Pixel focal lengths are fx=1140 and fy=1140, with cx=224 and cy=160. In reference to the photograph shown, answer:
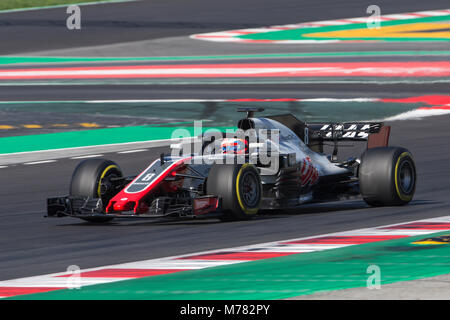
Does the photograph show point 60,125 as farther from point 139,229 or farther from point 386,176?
point 386,176

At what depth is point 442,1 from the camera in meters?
46.6

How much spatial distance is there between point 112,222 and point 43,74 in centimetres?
2152

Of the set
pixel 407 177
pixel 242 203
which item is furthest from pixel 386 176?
pixel 242 203

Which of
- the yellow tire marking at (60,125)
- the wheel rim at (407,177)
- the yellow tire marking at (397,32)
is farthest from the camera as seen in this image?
the yellow tire marking at (397,32)

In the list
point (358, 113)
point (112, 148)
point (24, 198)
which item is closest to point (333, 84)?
point (358, 113)

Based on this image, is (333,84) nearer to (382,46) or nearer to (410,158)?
(382,46)

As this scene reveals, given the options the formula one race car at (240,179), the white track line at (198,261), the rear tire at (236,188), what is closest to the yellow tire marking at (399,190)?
the formula one race car at (240,179)

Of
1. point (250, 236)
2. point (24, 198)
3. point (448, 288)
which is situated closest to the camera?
point (448, 288)

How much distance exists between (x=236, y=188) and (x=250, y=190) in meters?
0.36

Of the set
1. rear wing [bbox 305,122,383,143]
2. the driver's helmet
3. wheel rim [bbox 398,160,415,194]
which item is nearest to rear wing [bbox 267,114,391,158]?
rear wing [bbox 305,122,383,143]

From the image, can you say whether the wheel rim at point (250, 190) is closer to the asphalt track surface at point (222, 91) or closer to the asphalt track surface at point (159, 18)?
the asphalt track surface at point (222, 91)

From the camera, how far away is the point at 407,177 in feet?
43.8

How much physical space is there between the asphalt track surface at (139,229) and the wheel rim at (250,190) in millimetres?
239

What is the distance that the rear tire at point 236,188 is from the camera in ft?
39.4
